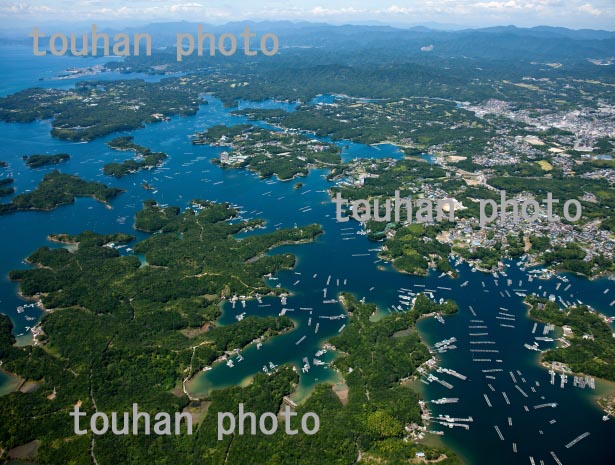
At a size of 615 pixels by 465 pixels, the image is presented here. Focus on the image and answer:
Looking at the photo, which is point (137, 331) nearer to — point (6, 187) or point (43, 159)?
point (6, 187)

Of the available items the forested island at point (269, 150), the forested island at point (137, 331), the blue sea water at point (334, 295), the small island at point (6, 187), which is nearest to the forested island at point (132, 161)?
the blue sea water at point (334, 295)

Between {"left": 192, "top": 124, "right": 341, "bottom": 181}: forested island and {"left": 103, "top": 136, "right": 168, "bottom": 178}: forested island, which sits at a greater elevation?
{"left": 192, "top": 124, "right": 341, "bottom": 181}: forested island

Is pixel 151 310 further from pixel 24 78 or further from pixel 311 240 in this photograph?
pixel 24 78

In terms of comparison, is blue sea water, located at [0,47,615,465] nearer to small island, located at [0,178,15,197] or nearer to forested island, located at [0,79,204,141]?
small island, located at [0,178,15,197]

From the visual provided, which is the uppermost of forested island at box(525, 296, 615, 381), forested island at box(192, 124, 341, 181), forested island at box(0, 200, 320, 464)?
forested island at box(192, 124, 341, 181)

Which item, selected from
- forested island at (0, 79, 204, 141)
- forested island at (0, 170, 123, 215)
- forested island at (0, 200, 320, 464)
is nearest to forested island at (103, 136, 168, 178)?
forested island at (0, 170, 123, 215)

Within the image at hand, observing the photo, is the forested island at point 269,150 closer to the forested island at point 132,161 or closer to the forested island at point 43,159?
the forested island at point 132,161
